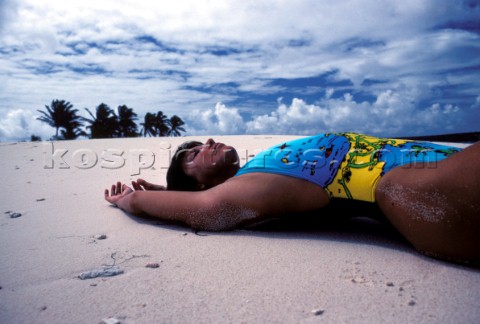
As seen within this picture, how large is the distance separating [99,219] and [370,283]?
1.84 m

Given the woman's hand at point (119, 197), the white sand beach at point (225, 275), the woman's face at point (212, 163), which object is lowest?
the white sand beach at point (225, 275)

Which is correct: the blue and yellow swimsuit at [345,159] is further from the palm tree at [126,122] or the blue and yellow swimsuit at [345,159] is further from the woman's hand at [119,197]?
the palm tree at [126,122]

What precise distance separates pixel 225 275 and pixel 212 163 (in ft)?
3.35

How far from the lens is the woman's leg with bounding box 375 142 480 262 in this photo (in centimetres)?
133

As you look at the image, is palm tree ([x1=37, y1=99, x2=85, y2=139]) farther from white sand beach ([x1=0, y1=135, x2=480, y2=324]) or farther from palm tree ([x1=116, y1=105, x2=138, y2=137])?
white sand beach ([x1=0, y1=135, x2=480, y2=324])

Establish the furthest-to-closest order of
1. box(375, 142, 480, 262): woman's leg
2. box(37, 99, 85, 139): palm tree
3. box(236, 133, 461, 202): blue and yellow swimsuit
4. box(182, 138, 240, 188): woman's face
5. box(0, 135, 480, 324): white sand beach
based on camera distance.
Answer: box(37, 99, 85, 139): palm tree
box(182, 138, 240, 188): woman's face
box(236, 133, 461, 202): blue and yellow swimsuit
box(375, 142, 480, 262): woman's leg
box(0, 135, 480, 324): white sand beach

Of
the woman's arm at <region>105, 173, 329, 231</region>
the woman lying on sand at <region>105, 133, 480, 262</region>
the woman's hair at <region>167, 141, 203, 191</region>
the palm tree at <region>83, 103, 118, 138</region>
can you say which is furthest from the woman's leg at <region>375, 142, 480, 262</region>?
the palm tree at <region>83, 103, 118, 138</region>

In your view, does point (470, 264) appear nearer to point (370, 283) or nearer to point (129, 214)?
point (370, 283)

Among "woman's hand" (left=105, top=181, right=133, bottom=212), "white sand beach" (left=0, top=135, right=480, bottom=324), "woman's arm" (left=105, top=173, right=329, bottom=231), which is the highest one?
"woman's arm" (left=105, top=173, right=329, bottom=231)

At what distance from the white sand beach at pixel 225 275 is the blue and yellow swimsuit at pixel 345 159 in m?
0.26

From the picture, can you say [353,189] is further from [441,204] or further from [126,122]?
[126,122]

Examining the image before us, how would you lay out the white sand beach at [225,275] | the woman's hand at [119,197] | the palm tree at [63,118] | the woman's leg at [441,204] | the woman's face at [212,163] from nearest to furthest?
the white sand beach at [225,275]
the woman's leg at [441,204]
the woman's face at [212,163]
the woman's hand at [119,197]
the palm tree at [63,118]

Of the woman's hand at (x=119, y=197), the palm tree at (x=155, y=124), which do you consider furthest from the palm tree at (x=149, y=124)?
the woman's hand at (x=119, y=197)

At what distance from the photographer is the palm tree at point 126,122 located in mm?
39500
